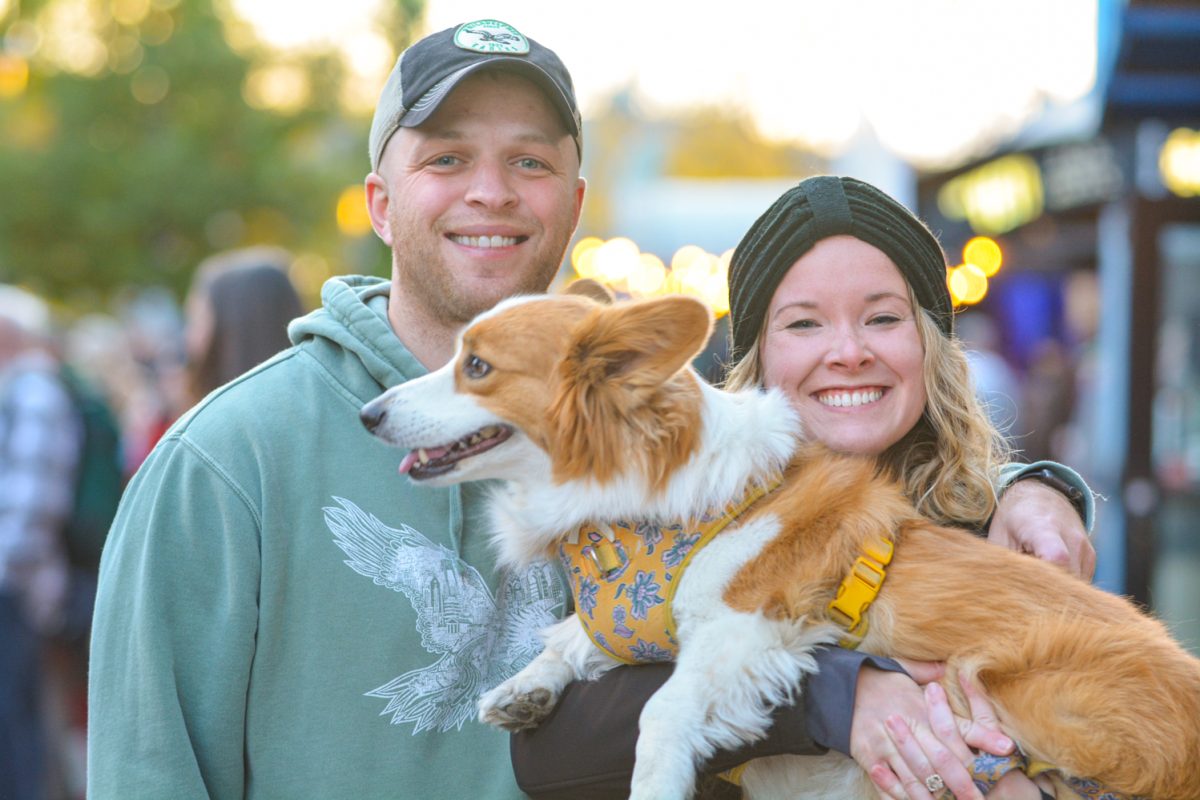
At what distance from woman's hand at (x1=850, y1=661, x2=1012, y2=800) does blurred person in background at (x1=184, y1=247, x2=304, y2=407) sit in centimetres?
380

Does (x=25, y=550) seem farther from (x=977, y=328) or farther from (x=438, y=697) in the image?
(x=977, y=328)

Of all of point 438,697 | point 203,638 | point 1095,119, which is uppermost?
point 1095,119

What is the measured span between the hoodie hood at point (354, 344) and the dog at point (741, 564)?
12cm

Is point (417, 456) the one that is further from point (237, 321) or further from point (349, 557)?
point (237, 321)

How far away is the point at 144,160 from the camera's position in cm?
2930

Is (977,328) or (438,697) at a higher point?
(977,328)

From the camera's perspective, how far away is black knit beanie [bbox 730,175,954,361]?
10.2 feet

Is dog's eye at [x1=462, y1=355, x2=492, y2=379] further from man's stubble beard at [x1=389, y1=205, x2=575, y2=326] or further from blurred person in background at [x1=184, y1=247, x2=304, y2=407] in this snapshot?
blurred person in background at [x1=184, y1=247, x2=304, y2=407]

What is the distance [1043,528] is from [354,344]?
71.2 inches

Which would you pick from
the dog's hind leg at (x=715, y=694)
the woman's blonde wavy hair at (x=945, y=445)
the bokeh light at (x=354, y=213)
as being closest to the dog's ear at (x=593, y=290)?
the woman's blonde wavy hair at (x=945, y=445)

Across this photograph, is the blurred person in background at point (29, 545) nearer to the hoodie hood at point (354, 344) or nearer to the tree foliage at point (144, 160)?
the hoodie hood at point (354, 344)

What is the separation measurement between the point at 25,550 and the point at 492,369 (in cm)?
470

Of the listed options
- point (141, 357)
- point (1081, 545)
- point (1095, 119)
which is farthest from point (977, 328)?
point (1081, 545)

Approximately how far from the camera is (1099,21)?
6.43 m
